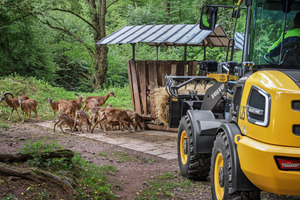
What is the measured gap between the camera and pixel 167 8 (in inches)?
1307

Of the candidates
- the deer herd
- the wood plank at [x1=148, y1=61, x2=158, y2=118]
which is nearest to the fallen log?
the deer herd

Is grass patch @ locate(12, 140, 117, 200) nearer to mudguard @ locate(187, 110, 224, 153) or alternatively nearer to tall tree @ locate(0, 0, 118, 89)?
mudguard @ locate(187, 110, 224, 153)

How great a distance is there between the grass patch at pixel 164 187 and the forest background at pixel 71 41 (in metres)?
7.44

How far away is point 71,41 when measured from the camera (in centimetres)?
2628

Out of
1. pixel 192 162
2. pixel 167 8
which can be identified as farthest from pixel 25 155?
pixel 167 8

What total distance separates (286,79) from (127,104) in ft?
46.7

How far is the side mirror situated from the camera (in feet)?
18.0

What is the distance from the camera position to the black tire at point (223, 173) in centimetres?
420

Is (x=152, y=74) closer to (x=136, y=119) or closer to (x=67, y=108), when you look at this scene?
(x=136, y=119)

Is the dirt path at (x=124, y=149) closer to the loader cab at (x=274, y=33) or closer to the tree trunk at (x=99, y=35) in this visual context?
the loader cab at (x=274, y=33)

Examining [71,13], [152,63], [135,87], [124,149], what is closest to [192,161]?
[124,149]

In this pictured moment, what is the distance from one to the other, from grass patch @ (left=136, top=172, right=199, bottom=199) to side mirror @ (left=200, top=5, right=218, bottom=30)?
8.77ft

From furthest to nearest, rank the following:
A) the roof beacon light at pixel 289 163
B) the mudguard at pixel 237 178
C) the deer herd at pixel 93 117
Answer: the deer herd at pixel 93 117, the mudguard at pixel 237 178, the roof beacon light at pixel 289 163

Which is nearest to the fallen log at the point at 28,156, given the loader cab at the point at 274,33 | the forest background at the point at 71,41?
the loader cab at the point at 274,33
